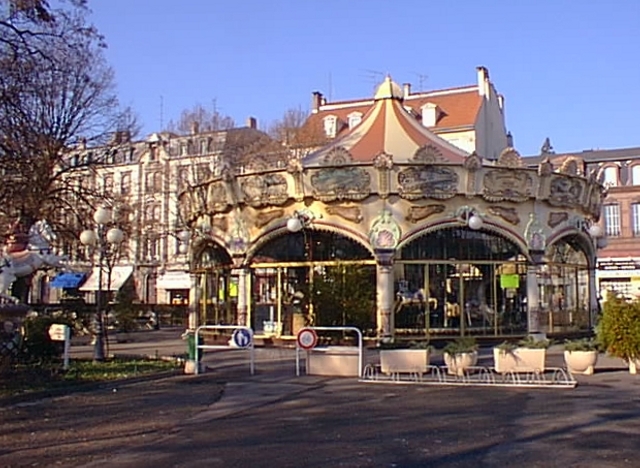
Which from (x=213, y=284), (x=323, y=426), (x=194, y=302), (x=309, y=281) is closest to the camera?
(x=323, y=426)

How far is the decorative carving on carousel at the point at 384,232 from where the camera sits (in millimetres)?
23203

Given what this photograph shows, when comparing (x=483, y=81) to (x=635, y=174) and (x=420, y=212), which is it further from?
(x=420, y=212)

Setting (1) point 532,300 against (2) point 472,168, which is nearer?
(2) point 472,168

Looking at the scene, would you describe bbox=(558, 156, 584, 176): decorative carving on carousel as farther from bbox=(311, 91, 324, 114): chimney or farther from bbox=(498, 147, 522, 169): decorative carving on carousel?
bbox=(311, 91, 324, 114): chimney

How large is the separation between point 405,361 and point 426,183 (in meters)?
8.75

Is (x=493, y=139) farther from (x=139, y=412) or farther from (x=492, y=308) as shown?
(x=139, y=412)

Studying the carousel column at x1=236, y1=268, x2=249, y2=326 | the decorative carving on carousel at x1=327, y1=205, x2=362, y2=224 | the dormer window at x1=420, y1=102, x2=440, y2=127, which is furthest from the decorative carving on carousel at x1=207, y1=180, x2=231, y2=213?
the dormer window at x1=420, y1=102, x2=440, y2=127

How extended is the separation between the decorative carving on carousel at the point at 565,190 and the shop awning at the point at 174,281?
34.8 m

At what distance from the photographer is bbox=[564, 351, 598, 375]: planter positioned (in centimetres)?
1625

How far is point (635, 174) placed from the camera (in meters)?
59.3

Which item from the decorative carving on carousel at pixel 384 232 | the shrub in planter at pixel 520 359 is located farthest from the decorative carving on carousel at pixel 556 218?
the shrub in planter at pixel 520 359

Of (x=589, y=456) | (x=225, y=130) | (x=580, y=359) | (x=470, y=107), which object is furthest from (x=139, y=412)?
(x=470, y=107)

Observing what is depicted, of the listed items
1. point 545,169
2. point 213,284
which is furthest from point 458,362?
point 213,284

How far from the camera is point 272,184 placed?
79.7 feet
